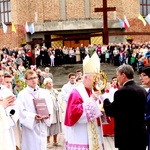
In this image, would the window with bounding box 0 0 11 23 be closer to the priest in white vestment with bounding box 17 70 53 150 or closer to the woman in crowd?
the woman in crowd

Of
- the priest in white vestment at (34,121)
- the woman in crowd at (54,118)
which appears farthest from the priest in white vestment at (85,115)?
the woman in crowd at (54,118)

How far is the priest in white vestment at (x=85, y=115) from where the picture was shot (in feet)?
18.5

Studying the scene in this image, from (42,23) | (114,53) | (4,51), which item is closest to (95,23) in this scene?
(42,23)

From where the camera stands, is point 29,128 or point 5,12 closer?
point 29,128

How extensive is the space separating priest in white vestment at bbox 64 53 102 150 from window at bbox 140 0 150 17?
105 ft

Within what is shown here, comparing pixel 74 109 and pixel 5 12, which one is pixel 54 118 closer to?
pixel 74 109

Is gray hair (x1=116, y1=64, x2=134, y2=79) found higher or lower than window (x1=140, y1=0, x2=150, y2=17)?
lower

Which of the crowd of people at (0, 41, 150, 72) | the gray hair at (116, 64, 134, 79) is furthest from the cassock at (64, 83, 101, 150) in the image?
the crowd of people at (0, 41, 150, 72)

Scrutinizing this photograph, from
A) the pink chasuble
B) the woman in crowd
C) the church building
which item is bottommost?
the woman in crowd

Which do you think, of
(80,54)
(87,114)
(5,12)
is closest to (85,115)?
(87,114)

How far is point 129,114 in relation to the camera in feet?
18.0

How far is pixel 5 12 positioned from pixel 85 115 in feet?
103

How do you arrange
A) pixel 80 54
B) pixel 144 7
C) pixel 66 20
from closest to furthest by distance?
1. pixel 80 54
2. pixel 66 20
3. pixel 144 7

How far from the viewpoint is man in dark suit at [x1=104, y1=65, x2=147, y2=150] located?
5.45m
